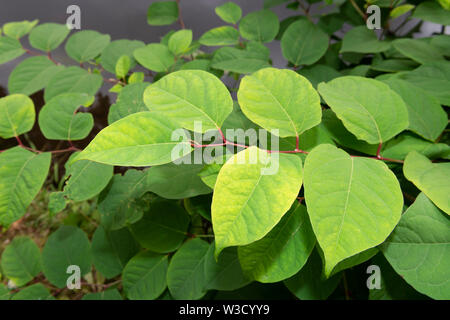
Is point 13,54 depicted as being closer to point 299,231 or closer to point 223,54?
point 223,54

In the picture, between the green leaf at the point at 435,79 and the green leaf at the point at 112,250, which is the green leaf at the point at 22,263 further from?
the green leaf at the point at 435,79

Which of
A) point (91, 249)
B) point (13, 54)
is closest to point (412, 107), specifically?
point (91, 249)

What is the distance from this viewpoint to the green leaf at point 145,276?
51 centimetres

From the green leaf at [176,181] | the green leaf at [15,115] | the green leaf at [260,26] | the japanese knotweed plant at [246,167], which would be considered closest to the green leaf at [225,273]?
the japanese knotweed plant at [246,167]

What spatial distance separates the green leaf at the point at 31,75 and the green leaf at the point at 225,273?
0.42 m

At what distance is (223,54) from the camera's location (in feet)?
1.90

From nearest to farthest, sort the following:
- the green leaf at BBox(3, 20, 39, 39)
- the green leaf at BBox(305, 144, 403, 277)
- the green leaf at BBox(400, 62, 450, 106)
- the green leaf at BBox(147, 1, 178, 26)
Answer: the green leaf at BBox(305, 144, 403, 277)
the green leaf at BBox(400, 62, 450, 106)
the green leaf at BBox(3, 20, 39, 39)
the green leaf at BBox(147, 1, 178, 26)

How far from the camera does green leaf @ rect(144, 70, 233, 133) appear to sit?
32cm

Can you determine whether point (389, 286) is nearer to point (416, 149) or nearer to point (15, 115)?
point (416, 149)

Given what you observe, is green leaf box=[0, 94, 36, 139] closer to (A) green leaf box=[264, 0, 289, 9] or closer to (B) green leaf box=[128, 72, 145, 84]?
(B) green leaf box=[128, 72, 145, 84]

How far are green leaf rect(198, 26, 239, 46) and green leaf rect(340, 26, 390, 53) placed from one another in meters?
0.22

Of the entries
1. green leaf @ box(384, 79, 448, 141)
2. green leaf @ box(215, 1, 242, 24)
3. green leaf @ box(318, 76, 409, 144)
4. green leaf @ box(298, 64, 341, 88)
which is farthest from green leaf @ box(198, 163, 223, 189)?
green leaf @ box(215, 1, 242, 24)

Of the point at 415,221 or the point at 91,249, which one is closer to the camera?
the point at 415,221
